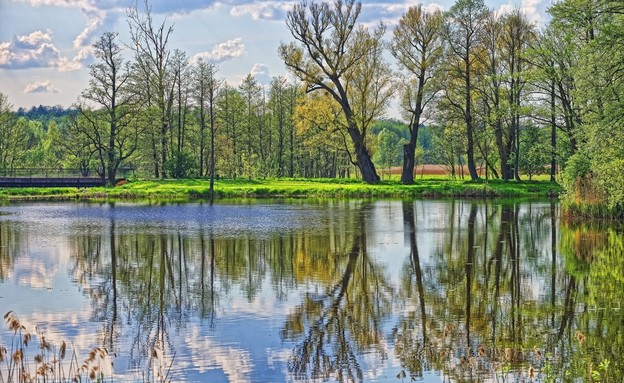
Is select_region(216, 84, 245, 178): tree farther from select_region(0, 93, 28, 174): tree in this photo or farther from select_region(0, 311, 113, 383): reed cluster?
select_region(0, 311, 113, 383): reed cluster

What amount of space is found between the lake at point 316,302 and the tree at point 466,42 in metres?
29.8

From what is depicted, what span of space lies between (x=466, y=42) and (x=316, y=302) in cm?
4788

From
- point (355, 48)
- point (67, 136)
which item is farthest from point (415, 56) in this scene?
point (67, 136)

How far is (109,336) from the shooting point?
12953 mm

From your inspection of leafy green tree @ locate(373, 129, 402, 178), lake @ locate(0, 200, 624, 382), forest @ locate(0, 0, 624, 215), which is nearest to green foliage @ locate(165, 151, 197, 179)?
forest @ locate(0, 0, 624, 215)

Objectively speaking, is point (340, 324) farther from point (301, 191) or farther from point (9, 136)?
point (9, 136)

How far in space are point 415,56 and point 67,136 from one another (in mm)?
41342

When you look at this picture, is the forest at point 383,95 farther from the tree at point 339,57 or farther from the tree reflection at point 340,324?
the tree reflection at point 340,324

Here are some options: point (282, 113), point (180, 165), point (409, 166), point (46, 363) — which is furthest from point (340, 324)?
point (282, 113)

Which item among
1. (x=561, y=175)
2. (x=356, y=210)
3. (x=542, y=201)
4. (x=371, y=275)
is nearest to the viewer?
(x=371, y=275)

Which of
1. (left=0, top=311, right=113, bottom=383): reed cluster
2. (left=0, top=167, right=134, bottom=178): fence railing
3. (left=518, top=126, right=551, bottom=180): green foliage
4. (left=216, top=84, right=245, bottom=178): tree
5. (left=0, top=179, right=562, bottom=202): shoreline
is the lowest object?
(left=0, top=311, right=113, bottom=383): reed cluster

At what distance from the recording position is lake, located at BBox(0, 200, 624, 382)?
1094 centimetres

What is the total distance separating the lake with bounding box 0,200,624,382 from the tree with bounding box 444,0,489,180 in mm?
29824

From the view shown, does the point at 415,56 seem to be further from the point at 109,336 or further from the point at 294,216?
the point at 109,336
